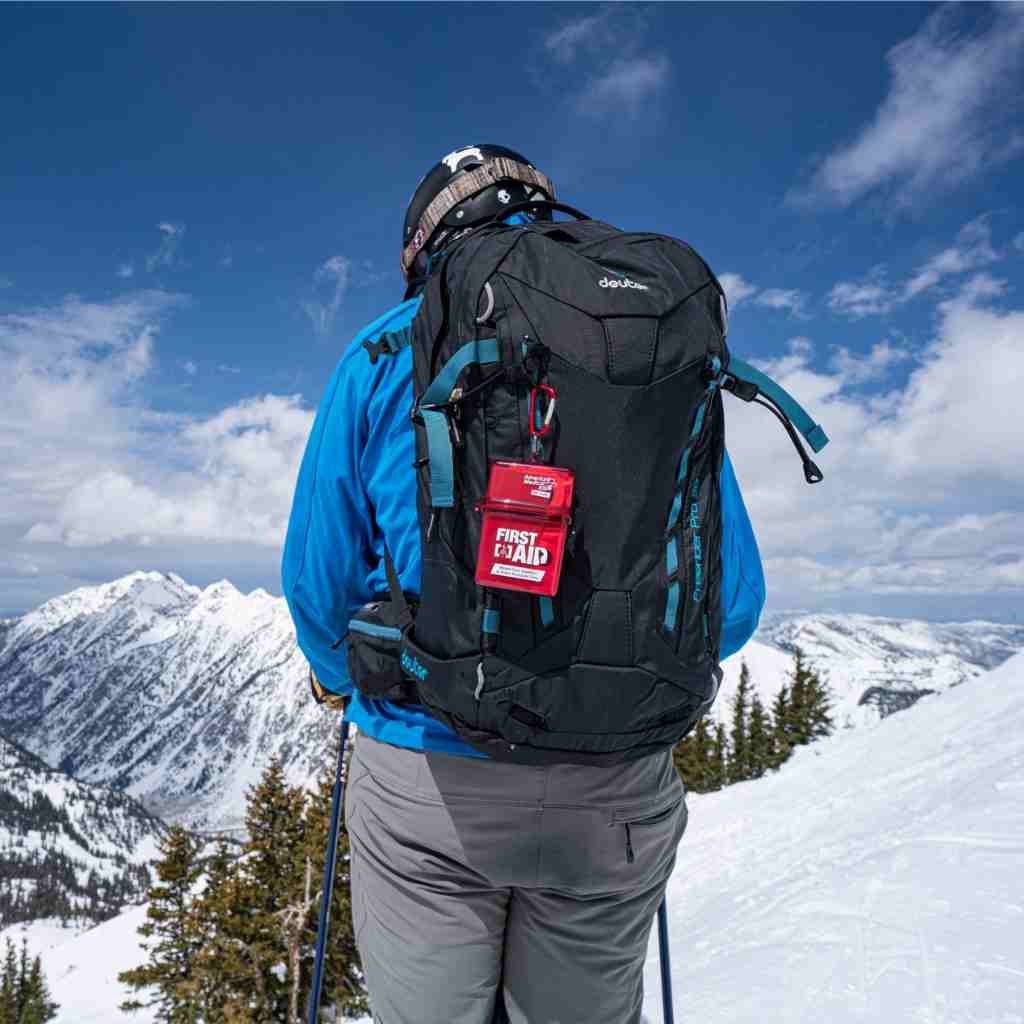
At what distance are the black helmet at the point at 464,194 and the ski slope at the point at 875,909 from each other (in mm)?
5036

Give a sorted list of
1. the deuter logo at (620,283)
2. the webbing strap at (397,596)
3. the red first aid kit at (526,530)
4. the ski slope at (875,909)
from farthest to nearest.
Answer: the ski slope at (875,909) < the webbing strap at (397,596) < the deuter logo at (620,283) < the red first aid kit at (526,530)

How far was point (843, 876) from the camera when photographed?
6727mm

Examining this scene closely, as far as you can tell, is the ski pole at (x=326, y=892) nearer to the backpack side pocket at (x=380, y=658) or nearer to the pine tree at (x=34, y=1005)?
the backpack side pocket at (x=380, y=658)

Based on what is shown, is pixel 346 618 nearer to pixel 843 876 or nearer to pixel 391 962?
pixel 391 962

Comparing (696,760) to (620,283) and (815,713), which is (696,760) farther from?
(620,283)

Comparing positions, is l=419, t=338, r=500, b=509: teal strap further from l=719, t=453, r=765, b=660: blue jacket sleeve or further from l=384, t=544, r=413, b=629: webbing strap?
l=719, t=453, r=765, b=660: blue jacket sleeve

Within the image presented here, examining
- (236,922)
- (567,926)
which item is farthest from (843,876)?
(236,922)

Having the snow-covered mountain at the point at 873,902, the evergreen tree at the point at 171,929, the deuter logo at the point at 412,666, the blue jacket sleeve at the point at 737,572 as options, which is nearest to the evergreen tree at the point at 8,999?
the evergreen tree at the point at 171,929

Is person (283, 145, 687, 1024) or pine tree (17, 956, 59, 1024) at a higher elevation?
person (283, 145, 687, 1024)

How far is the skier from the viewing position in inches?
83.9

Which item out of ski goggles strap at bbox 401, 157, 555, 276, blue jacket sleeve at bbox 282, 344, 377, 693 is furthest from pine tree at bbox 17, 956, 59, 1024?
ski goggles strap at bbox 401, 157, 555, 276

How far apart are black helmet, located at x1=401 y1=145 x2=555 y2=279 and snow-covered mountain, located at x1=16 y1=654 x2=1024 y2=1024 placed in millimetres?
5034

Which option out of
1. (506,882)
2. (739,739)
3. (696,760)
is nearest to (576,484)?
(506,882)

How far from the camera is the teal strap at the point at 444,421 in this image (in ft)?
6.61
